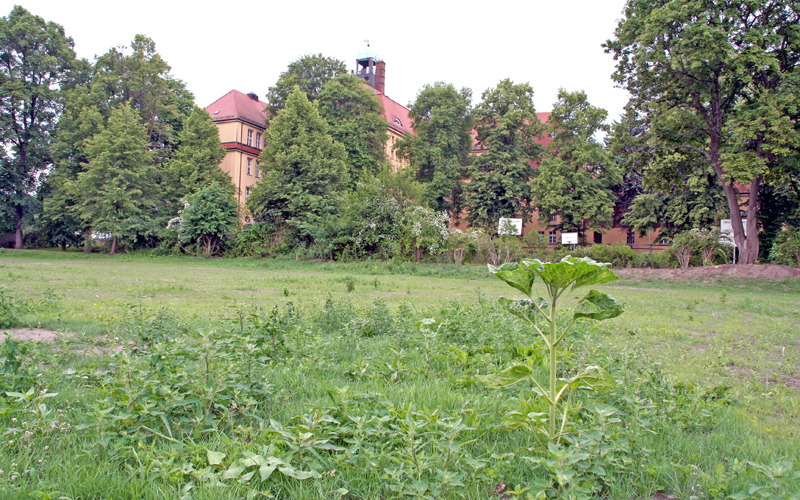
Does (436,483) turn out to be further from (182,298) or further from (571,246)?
(571,246)

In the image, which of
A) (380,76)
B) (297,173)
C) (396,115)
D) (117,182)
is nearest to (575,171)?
(297,173)

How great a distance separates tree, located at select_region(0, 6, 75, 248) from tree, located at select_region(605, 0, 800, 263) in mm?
38567

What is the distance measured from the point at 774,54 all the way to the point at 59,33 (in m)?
44.8

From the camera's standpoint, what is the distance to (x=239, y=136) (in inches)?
1789

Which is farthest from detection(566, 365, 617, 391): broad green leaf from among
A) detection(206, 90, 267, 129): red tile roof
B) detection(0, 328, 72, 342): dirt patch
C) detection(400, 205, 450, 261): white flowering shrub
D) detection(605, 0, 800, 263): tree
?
detection(206, 90, 267, 129): red tile roof

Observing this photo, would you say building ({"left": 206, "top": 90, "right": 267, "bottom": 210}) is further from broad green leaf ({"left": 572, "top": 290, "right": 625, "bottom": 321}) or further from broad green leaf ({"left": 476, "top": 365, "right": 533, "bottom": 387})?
broad green leaf ({"left": 572, "top": 290, "right": 625, "bottom": 321})

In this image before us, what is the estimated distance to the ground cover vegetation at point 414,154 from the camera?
2002 cm

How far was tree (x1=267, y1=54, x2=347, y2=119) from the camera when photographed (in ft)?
140

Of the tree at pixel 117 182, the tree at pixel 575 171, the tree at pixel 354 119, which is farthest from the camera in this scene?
the tree at pixel 354 119

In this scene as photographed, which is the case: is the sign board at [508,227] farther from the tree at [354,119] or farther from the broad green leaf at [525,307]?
the broad green leaf at [525,307]

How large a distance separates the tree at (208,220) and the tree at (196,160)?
3.43 m

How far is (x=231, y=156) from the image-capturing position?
45188mm

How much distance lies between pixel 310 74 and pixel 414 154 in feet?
39.3

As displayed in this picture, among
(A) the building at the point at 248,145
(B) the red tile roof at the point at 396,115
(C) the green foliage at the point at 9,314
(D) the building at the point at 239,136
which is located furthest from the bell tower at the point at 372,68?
(C) the green foliage at the point at 9,314
